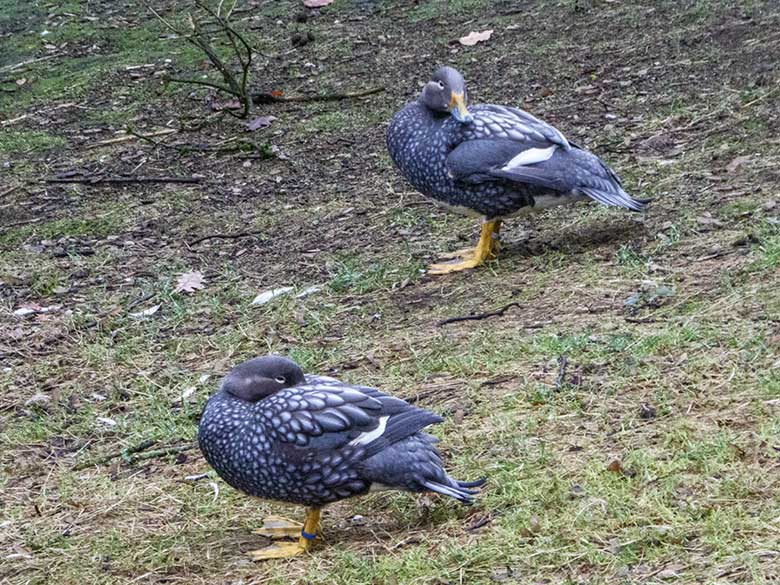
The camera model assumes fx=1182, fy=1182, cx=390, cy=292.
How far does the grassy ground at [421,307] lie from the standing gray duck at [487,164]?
258 mm

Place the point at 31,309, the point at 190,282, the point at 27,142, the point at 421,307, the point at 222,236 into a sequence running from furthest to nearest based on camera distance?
the point at 27,142 < the point at 222,236 < the point at 190,282 < the point at 31,309 < the point at 421,307

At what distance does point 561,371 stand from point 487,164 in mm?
1667

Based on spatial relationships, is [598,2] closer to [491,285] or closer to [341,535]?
[491,285]

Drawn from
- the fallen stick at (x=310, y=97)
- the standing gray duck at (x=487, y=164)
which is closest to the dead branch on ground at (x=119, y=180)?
the fallen stick at (x=310, y=97)

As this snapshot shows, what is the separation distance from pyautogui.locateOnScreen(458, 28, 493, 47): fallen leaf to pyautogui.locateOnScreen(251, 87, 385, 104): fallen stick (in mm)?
1143

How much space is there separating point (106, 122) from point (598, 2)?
4.40 metres

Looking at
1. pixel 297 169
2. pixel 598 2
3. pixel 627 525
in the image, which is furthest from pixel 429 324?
pixel 598 2

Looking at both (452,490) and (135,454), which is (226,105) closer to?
(135,454)

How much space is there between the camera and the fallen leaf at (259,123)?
9.01m

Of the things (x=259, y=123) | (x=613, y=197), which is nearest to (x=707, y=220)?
(x=613, y=197)

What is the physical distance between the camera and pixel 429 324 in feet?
18.1

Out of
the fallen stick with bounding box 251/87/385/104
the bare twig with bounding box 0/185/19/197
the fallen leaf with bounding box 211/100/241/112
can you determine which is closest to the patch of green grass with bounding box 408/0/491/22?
the fallen stick with bounding box 251/87/385/104

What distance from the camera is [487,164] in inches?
235

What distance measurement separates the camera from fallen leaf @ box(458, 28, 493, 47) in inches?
396
